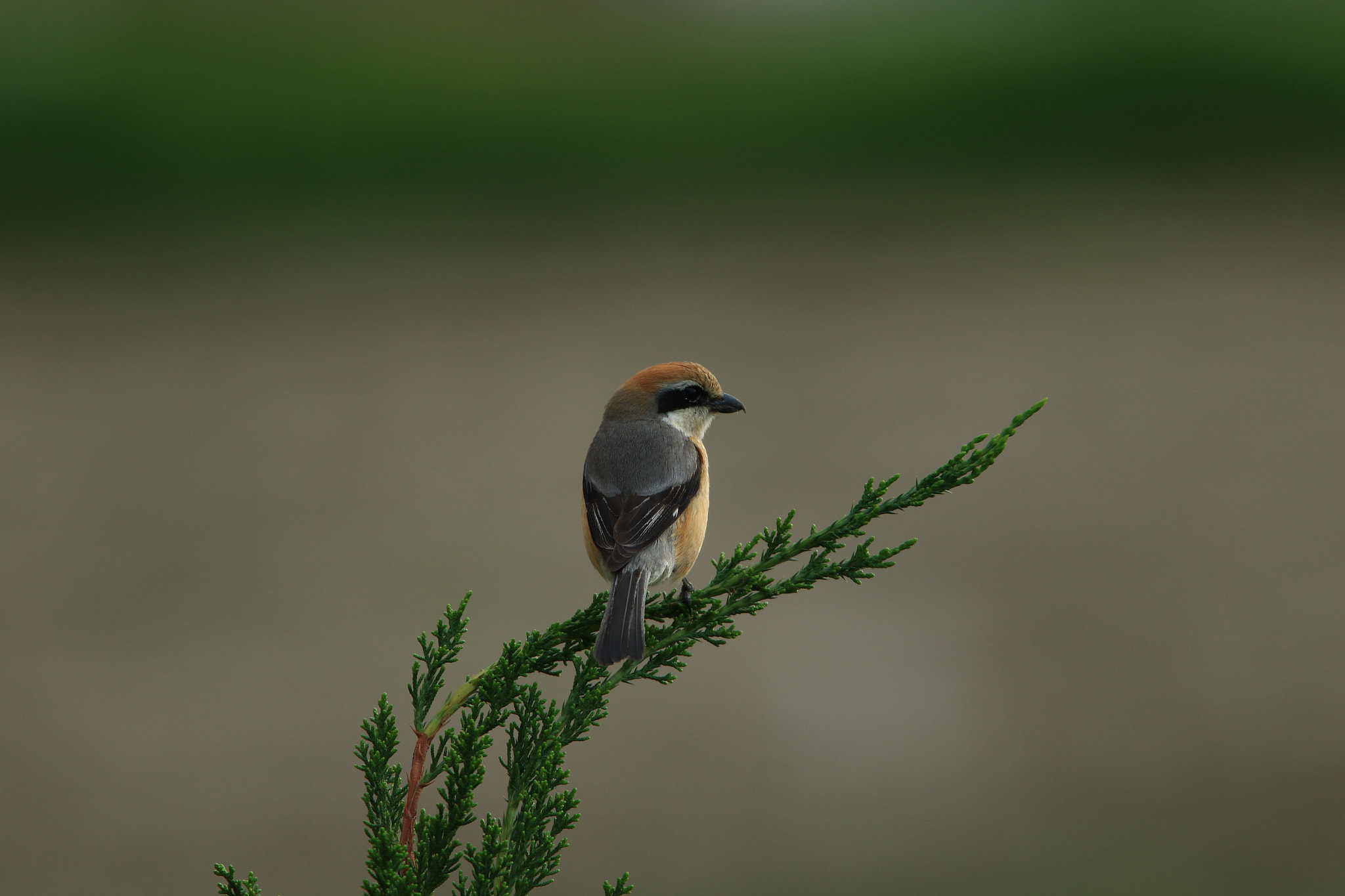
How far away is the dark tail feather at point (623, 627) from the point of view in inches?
70.6

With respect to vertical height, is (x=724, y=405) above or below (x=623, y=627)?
above

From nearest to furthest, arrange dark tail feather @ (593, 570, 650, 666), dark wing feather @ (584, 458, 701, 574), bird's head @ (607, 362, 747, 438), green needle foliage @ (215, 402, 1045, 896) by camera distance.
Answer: green needle foliage @ (215, 402, 1045, 896)
dark tail feather @ (593, 570, 650, 666)
dark wing feather @ (584, 458, 701, 574)
bird's head @ (607, 362, 747, 438)

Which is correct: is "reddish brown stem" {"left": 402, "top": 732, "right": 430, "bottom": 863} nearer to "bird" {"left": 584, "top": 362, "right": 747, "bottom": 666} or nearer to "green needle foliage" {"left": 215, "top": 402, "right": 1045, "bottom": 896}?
"green needle foliage" {"left": 215, "top": 402, "right": 1045, "bottom": 896}

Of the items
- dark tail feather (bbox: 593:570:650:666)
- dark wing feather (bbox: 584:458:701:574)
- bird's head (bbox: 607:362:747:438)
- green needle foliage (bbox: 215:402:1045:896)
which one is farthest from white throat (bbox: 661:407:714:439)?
green needle foliage (bbox: 215:402:1045:896)

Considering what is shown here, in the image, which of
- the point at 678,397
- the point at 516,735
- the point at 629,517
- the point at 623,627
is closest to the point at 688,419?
the point at 678,397

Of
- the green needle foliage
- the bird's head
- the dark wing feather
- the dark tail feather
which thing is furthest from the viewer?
the bird's head

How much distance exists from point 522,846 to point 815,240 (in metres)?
6.30

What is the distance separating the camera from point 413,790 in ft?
4.89

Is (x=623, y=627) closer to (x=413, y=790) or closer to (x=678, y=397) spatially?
(x=413, y=790)

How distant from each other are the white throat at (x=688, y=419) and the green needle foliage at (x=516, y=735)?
3.13 feet

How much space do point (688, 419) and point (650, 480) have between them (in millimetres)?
308

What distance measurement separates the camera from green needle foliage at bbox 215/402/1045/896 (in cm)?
141

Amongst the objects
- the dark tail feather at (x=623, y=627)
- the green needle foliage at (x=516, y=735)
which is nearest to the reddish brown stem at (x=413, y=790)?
the green needle foliage at (x=516, y=735)

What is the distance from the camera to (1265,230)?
721cm
